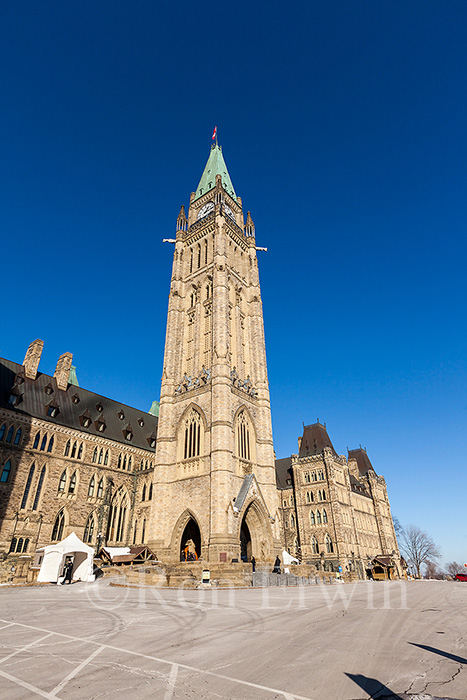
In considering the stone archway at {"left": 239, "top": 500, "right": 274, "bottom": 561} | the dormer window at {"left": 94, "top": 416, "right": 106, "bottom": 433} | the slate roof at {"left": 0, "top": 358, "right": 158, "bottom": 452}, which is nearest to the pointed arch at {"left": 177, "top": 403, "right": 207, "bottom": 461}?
the stone archway at {"left": 239, "top": 500, "right": 274, "bottom": 561}

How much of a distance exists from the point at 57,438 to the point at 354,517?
41129mm

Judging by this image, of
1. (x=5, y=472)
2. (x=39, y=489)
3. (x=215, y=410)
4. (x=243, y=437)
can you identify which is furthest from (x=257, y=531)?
(x=5, y=472)

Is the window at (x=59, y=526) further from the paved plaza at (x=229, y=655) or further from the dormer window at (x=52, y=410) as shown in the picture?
the paved plaza at (x=229, y=655)

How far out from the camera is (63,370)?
42.1 metres

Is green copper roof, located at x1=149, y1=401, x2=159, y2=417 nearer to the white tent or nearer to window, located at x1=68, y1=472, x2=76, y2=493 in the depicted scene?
window, located at x1=68, y1=472, x2=76, y2=493

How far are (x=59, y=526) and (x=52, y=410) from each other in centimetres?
1060

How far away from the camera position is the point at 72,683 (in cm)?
527

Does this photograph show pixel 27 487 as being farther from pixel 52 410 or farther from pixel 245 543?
pixel 245 543

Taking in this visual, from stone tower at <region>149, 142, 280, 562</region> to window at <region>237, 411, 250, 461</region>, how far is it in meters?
0.09

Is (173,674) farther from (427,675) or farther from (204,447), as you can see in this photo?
(204,447)

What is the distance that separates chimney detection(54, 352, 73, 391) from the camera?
4172cm

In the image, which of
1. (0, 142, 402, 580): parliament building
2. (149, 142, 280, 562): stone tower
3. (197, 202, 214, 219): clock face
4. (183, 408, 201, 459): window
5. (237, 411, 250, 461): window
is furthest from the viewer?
(197, 202, 214, 219): clock face

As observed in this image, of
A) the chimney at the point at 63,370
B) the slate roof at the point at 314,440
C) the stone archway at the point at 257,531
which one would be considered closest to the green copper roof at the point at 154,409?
the slate roof at the point at 314,440

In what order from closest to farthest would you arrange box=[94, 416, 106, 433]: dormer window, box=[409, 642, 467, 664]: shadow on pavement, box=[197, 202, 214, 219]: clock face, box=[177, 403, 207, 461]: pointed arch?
box=[409, 642, 467, 664]: shadow on pavement → box=[177, 403, 207, 461]: pointed arch → box=[94, 416, 106, 433]: dormer window → box=[197, 202, 214, 219]: clock face
